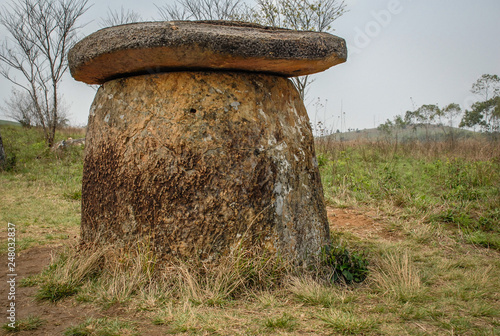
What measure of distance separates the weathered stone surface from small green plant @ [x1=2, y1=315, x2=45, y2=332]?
77 cm

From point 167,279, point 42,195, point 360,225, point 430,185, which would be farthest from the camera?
point 42,195

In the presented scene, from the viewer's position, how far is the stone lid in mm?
2625

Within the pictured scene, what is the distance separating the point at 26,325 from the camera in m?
2.34

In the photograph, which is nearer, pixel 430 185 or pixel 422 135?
pixel 430 185

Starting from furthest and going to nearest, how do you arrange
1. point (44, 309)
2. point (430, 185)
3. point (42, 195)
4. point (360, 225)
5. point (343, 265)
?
1. point (42, 195)
2. point (430, 185)
3. point (360, 225)
4. point (343, 265)
5. point (44, 309)

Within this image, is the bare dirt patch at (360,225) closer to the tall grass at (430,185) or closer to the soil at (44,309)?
the soil at (44,309)

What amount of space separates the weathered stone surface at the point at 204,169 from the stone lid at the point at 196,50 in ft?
0.44

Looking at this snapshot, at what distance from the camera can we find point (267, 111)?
9.80 ft

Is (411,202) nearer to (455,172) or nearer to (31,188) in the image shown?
(455,172)

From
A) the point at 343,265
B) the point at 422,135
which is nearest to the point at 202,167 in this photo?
the point at 343,265

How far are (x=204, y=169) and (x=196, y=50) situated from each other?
0.77m

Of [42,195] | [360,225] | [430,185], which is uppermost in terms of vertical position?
[430,185]

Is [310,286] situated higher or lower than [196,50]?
lower

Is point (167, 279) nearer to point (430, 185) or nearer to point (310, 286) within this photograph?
point (310, 286)
